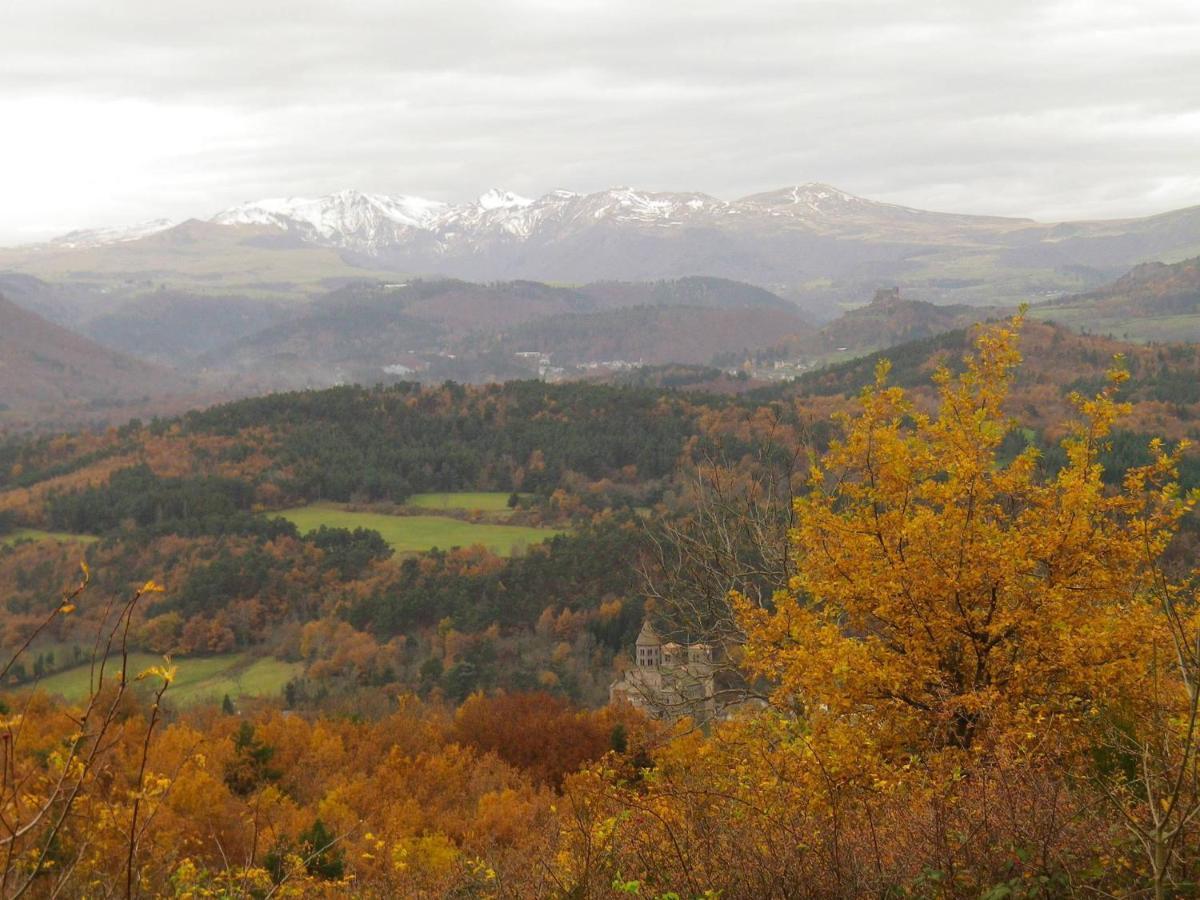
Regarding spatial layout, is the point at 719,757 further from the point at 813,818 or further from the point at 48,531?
the point at 48,531

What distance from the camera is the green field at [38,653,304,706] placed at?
63906 millimetres

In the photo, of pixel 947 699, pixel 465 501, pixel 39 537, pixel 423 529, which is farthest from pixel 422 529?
pixel 947 699

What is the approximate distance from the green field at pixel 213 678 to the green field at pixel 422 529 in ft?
68.9

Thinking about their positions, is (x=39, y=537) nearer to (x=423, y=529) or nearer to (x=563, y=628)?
(x=423, y=529)

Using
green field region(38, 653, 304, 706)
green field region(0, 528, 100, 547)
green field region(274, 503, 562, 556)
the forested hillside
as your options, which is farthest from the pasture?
green field region(38, 653, 304, 706)

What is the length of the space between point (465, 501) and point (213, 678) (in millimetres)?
51404

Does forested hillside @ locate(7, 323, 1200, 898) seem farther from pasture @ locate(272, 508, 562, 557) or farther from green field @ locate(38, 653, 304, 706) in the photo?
pasture @ locate(272, 508, 562, 557)

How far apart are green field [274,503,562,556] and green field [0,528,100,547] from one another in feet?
65.4

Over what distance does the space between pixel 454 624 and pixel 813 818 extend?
234ft

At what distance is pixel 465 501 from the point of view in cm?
12044

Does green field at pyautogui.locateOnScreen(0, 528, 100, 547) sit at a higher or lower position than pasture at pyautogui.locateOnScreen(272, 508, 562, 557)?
lower

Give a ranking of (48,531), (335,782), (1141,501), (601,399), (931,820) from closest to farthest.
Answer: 1. (931,820)
2. (1141,501)
3. (335,782)
4. (48,531)
5. (601,399)

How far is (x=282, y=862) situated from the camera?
637 inches

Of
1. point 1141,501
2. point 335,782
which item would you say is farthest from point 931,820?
point 335,782
